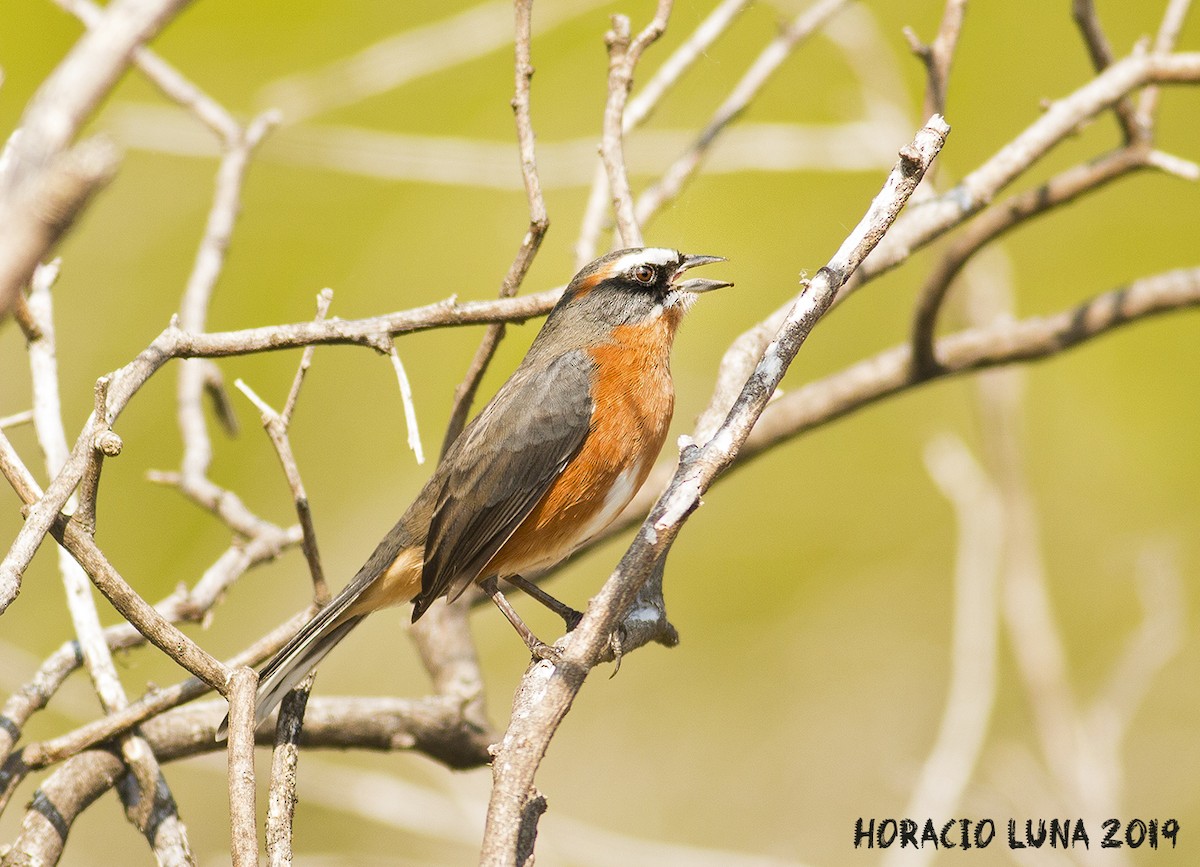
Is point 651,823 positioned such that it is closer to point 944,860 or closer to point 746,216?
point 944,860

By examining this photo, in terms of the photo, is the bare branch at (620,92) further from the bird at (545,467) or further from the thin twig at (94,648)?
the thin twig at (94,648)

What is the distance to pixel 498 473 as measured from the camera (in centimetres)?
435

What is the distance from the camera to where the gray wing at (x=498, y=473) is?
13.8 ft

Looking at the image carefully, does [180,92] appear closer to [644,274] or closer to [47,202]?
[644,274]

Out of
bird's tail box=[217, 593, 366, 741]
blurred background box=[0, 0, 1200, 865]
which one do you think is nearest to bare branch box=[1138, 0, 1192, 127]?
blurred background box=[0, 0, 1200, 865]

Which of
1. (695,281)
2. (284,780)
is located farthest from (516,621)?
(284,780)

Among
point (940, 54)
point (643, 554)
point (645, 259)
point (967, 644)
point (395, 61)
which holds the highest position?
point (395, 61)

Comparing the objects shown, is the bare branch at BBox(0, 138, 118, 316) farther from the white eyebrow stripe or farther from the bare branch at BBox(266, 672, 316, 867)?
the white eyebrow stripe

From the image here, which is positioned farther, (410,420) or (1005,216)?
(1005,216)

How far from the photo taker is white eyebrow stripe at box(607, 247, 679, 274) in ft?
14.7

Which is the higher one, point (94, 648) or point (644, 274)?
point (644, 274)

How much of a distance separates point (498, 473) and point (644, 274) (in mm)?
995

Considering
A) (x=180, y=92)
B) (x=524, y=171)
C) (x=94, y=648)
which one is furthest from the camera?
(x=180, y=92)

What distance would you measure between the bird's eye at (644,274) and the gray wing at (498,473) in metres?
0.45
